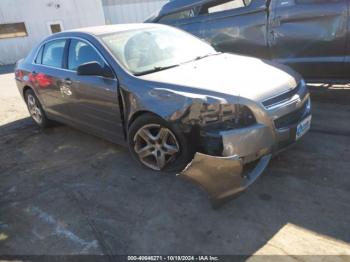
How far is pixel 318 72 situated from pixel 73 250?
424cm

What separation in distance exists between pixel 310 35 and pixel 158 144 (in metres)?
3.04

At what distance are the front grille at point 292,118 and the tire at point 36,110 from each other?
3.97 metres

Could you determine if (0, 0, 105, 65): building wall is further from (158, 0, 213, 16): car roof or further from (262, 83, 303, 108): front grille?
(262, 83, 303, 108): front grille

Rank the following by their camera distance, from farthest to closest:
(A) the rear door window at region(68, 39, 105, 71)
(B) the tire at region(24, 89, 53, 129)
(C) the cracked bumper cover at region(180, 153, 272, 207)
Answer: (B) the tire at region(24, 89, 53, 129) → (A) the rear door window at region(68, 39, 105, 71) → (C) the cracked bumper cover at region(180, 153, 272, 207)

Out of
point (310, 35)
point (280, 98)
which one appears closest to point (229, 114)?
point (280, 98)

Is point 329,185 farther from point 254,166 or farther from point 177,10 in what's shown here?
point 177,10

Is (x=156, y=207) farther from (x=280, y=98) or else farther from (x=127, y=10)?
(x=127, y=10)

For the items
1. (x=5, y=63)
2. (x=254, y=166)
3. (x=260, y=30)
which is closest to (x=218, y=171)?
(x=254, y=166)

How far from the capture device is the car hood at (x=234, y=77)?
311 centimetres

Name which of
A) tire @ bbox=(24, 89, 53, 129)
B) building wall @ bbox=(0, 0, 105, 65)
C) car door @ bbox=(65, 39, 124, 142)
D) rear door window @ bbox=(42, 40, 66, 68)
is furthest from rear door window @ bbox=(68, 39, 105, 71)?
building wall @ bbox=(0, 0, 105, 65)

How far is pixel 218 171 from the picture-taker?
Result: 2.90 meters

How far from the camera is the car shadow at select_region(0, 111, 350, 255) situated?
273 centimetres

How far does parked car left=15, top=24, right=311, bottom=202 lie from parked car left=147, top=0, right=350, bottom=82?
139 cm

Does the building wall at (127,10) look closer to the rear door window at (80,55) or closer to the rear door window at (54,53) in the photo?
the rear door window at (54,53)
